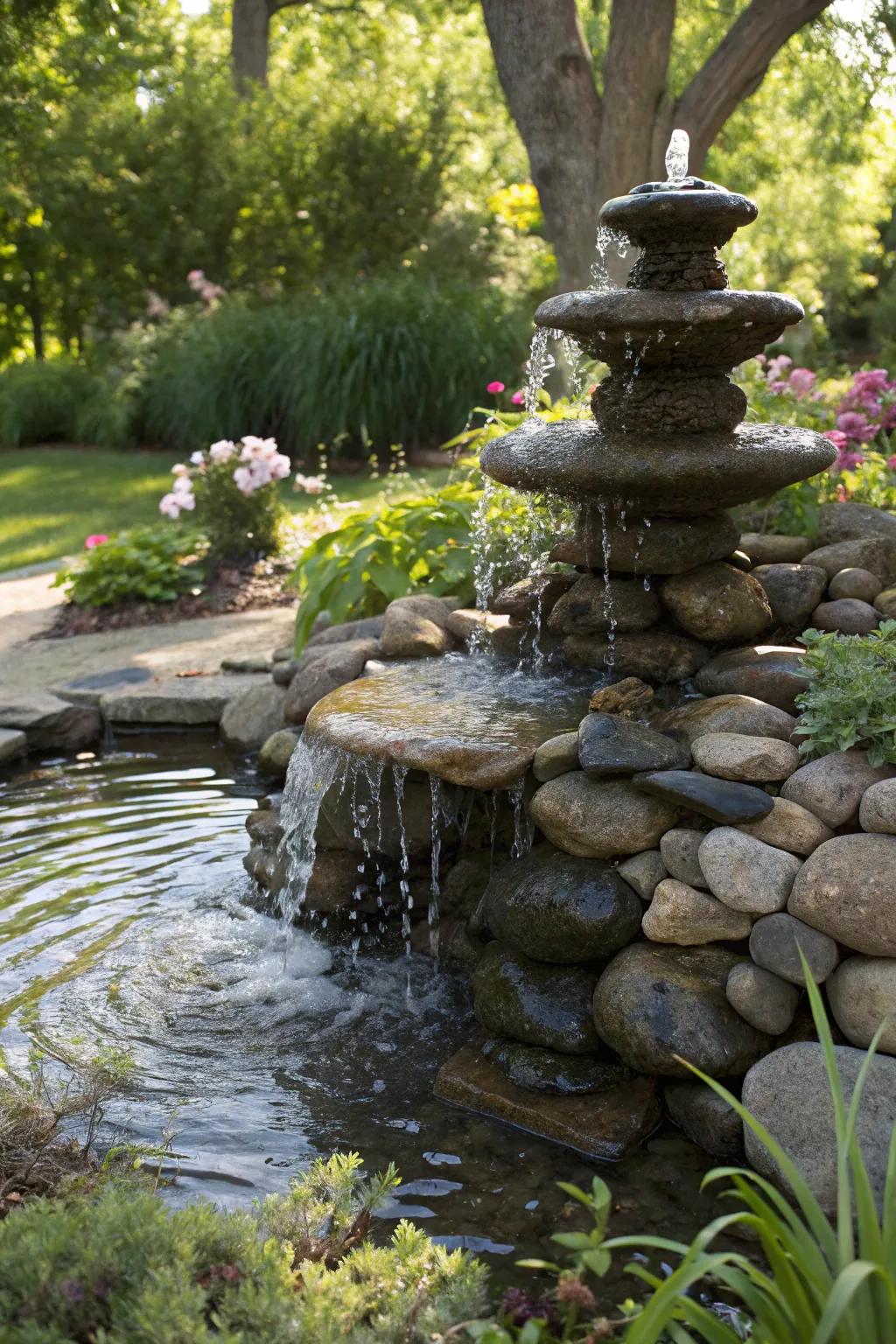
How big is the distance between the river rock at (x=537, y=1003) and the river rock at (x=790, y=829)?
2.04ft

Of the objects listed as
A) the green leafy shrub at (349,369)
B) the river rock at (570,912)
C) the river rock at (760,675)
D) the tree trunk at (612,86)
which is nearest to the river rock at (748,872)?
the river rock at (570,912)

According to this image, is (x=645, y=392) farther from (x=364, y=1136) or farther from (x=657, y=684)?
(x=364, y=1136)

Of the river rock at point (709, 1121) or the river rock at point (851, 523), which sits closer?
the river rock at point (709, 1121)

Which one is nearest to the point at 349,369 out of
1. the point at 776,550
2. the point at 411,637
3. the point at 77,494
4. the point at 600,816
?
the point at 77,494

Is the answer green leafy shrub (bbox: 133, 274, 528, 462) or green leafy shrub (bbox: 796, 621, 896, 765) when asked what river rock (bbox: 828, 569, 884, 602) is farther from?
green leafy shrub (bbox: 133, 274, 528, 462)

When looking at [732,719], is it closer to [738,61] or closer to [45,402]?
[738,61]

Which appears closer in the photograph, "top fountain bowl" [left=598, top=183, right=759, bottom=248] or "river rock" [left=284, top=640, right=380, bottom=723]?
"top fountain bowl" [left=598, top=183, right=759, bottom=248]

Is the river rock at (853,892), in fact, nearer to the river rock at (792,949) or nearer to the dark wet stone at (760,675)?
the river rock at (792,949)

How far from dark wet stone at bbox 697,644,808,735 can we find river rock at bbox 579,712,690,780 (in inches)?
17.3

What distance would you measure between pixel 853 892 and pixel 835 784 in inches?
14.7

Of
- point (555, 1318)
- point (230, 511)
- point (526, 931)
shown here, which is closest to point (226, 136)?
point (230, 511)

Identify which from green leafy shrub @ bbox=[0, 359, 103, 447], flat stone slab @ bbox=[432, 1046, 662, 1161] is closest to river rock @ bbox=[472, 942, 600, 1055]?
Answer: flat stone slab @ bbox=[432, 1046, 662, 1161]

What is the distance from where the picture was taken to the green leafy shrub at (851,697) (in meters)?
3.46

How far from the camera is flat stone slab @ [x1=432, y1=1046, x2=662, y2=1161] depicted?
3205 millimetres
